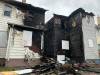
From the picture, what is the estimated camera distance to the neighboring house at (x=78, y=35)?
70.4 feet

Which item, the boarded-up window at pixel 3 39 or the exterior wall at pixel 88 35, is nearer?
the boarded-up window at pixel 3 39

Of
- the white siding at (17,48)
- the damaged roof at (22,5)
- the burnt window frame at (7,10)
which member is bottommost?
→ the white siding at (17,48)

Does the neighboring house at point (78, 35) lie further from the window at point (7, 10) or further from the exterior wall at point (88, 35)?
the window at point (7, 10)

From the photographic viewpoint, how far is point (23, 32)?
56.7 ft

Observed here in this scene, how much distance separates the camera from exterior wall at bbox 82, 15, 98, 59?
838 inches

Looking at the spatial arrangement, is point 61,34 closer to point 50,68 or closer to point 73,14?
point 73,14

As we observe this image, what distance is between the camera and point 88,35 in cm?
2203

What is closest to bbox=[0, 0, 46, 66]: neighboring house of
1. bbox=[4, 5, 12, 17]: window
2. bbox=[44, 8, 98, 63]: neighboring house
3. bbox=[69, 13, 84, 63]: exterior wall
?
bbox=[4, 5, 12, 17]: window

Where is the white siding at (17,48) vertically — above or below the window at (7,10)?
below

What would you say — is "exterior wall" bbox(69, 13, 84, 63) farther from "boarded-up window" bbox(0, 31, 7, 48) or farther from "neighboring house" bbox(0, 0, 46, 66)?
"boarded-up window" bbox(0, 31, 7, 48)

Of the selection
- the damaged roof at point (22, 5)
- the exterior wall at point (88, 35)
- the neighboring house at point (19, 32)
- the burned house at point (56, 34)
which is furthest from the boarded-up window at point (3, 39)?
the exterior wall at point (88, 35)

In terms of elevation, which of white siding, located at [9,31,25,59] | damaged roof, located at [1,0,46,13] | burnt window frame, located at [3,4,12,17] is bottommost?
white siding, located at [9,31,25,59]

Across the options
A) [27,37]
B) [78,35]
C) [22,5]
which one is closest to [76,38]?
[78,35]

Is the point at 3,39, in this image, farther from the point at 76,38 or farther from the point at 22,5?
the point at 76,38
